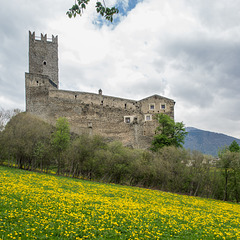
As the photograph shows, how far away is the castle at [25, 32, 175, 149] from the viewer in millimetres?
51844

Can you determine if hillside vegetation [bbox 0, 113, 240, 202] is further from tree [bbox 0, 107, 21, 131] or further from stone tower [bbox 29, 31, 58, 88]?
stone tower [bbox 29, 31, 58, 88]

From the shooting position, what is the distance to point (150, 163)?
123ft

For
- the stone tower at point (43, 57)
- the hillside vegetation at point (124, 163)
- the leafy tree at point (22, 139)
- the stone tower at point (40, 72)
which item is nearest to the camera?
the leafy tree at point (22, 139)

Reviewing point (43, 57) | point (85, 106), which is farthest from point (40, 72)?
point (85, 106)

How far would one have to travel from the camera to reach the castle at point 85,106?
51.8 meters

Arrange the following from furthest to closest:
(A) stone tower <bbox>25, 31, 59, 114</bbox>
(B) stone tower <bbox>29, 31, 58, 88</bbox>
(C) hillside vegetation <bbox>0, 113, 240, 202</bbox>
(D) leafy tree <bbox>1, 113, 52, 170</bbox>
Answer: (B) stone tower <bbox>29, 31, 58, 88</bbox> → (A) stone tower <bbox>25, 31, 59, 114</bbox> → (C) hillside vegetation <bbox>0, 113, 240, 202</bbox> → (D) leafy tree <bbox>1, 113, 52, 170</bbox>

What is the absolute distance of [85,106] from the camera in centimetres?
5544

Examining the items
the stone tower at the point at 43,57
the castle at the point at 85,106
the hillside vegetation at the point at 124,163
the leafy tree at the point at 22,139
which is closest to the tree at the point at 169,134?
the castle at the point at 85,106

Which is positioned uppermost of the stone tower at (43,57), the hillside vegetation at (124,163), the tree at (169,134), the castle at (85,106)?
the stone tower at (43,57)

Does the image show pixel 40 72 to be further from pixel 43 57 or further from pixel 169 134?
pixel 169 134

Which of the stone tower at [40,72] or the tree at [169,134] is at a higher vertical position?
the stone tower at [40,72]

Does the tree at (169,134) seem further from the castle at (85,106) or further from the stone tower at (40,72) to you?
the stone tower at (40,72)

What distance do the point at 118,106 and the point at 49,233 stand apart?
51396 mm

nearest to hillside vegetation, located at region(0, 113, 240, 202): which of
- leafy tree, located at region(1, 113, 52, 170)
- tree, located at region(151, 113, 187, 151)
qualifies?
leafy tree, located at region(1, 113, 52, 170)
